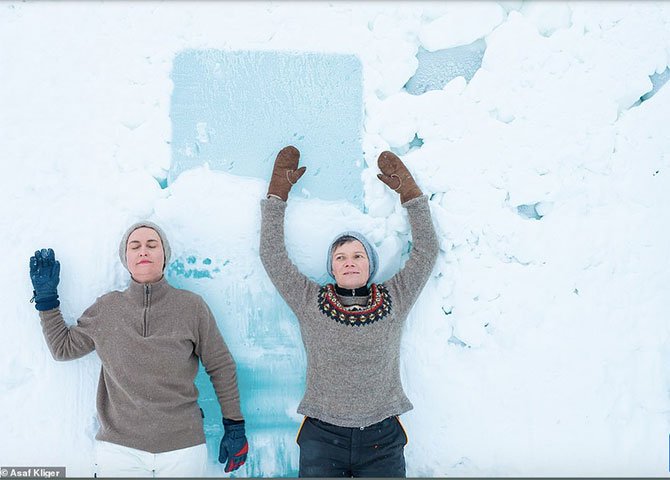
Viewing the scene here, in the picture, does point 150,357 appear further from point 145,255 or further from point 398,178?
point 398,178

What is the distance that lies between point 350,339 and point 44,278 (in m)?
1.18

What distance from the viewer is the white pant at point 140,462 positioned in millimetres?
1912

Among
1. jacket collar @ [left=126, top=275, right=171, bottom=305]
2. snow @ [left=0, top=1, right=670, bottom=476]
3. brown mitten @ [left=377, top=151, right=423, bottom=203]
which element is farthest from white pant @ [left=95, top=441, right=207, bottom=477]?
brown mitten @ [left=377, top=151, right=423, bottom=203]

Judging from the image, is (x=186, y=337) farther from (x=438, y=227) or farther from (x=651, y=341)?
(x=651, y=341)

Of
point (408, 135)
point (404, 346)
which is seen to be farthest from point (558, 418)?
point (408, 135)

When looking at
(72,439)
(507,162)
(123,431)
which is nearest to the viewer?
(123,431)

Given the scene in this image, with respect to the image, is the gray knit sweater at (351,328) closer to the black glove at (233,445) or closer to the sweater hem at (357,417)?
the sweater hem at (357,417)

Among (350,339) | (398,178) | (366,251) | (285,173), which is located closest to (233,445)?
(350,339)

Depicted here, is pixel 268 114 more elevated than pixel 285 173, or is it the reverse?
pixel 268 114

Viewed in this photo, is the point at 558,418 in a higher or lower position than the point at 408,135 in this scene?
lower

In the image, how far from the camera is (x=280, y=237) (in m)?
2.11

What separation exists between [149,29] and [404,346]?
1.68 meters

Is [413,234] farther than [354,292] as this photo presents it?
Yes

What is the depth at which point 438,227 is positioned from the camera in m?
2.25
